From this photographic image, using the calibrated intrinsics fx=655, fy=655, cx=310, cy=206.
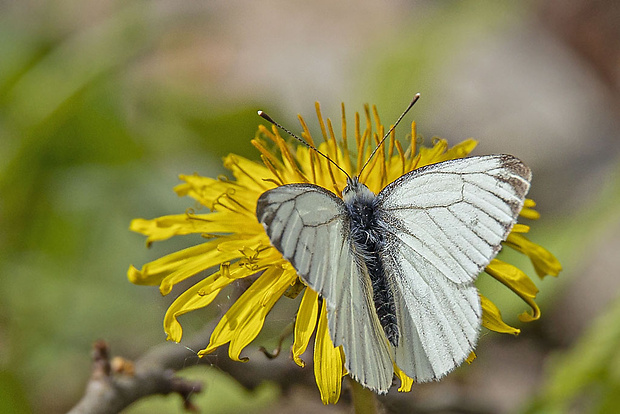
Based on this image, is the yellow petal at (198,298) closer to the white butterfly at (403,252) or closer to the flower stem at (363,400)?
the white butterfly at (403,252)

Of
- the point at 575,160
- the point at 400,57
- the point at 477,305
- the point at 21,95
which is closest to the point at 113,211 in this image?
the point at 21,95

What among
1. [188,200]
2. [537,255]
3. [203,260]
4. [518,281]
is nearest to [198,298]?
[203,260]

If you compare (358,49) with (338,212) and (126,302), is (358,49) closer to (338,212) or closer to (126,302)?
(126,302)

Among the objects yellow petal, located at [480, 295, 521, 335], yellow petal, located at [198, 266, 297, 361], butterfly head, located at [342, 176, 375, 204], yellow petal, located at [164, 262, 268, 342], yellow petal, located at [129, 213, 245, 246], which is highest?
yellow petal, located at [129, 213, 245, 246]

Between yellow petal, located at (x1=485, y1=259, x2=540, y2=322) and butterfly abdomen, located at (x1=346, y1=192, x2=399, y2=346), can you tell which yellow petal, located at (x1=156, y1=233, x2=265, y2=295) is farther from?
yellow petal, located at (x1=485, y1=259, x2=540, y2=322)

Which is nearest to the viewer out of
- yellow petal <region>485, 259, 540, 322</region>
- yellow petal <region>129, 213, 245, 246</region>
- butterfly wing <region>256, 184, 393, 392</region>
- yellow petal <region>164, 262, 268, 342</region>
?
butterfly wing <region>256, 184, 393, 392</region>

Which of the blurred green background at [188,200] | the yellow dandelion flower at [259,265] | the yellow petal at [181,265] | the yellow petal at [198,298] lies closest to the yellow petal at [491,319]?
the yellow dandelion flower at [259,265]

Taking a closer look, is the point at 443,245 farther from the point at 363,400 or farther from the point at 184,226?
the point at 184,226

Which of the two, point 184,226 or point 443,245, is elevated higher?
point 184,226

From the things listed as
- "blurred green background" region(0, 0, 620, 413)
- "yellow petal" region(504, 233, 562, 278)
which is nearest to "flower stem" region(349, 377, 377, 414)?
"blurred green background" region(0, 0, 620, 413)
